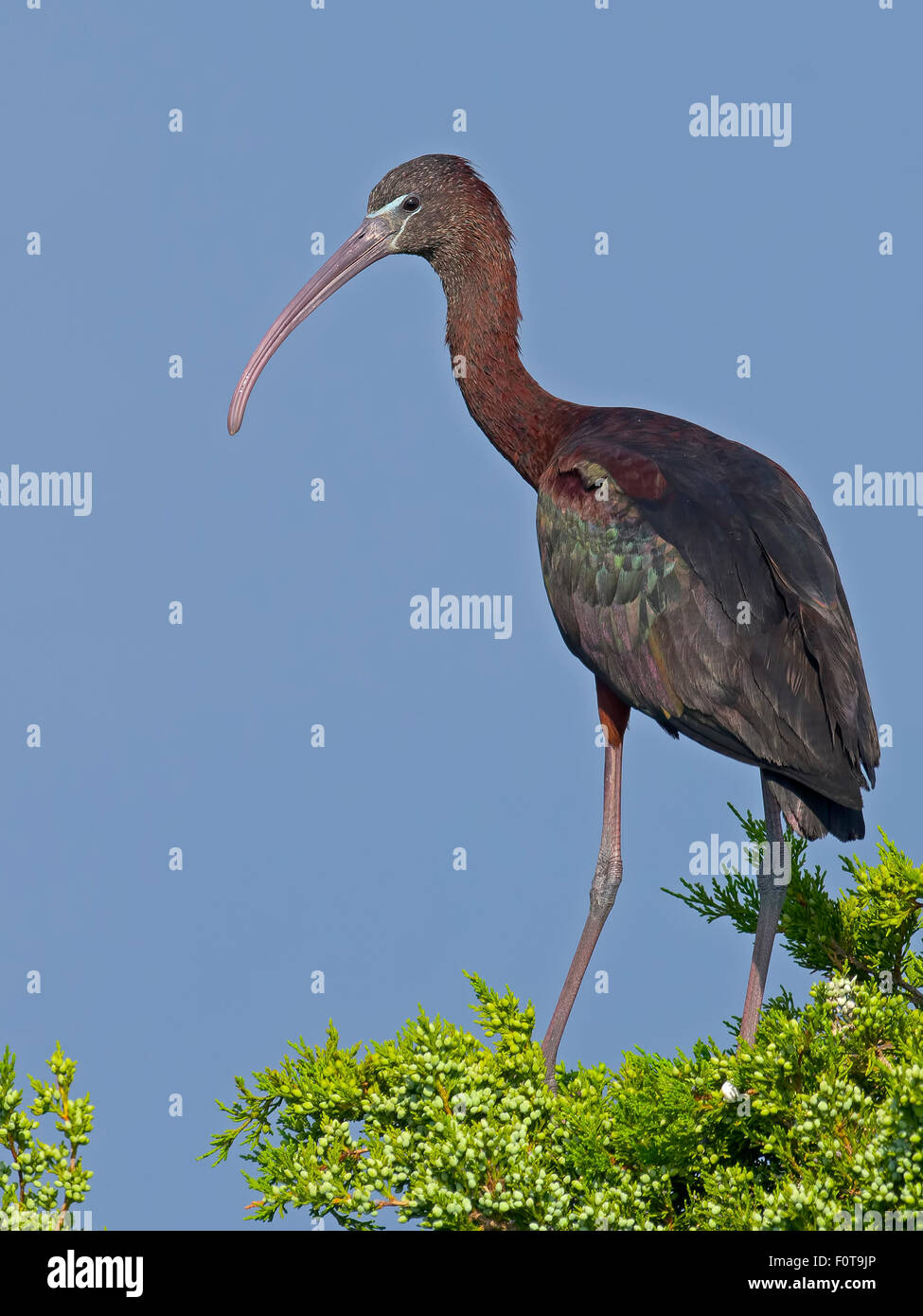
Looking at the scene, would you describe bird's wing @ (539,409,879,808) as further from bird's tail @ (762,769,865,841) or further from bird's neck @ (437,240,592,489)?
bird's neck @ (437,240,592,489)

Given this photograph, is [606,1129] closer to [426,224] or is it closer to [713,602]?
[713,602]

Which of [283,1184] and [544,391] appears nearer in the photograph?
[283,1184]

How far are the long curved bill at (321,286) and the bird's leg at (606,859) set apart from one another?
106 inches

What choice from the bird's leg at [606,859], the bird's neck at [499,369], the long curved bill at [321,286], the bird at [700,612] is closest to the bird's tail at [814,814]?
the bird at [700,612]

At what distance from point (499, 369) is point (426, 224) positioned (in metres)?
0.95

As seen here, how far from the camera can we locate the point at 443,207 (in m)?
9.46

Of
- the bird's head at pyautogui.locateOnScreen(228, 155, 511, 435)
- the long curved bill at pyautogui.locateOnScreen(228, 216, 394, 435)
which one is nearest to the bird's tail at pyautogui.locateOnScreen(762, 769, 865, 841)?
the bird's head at pyautogui.locateOnScreen(228, 155, 511, 435)

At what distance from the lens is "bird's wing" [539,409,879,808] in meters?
7.87

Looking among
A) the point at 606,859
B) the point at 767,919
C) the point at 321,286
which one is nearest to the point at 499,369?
the point at 321,286

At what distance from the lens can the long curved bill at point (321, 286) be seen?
957 cm
